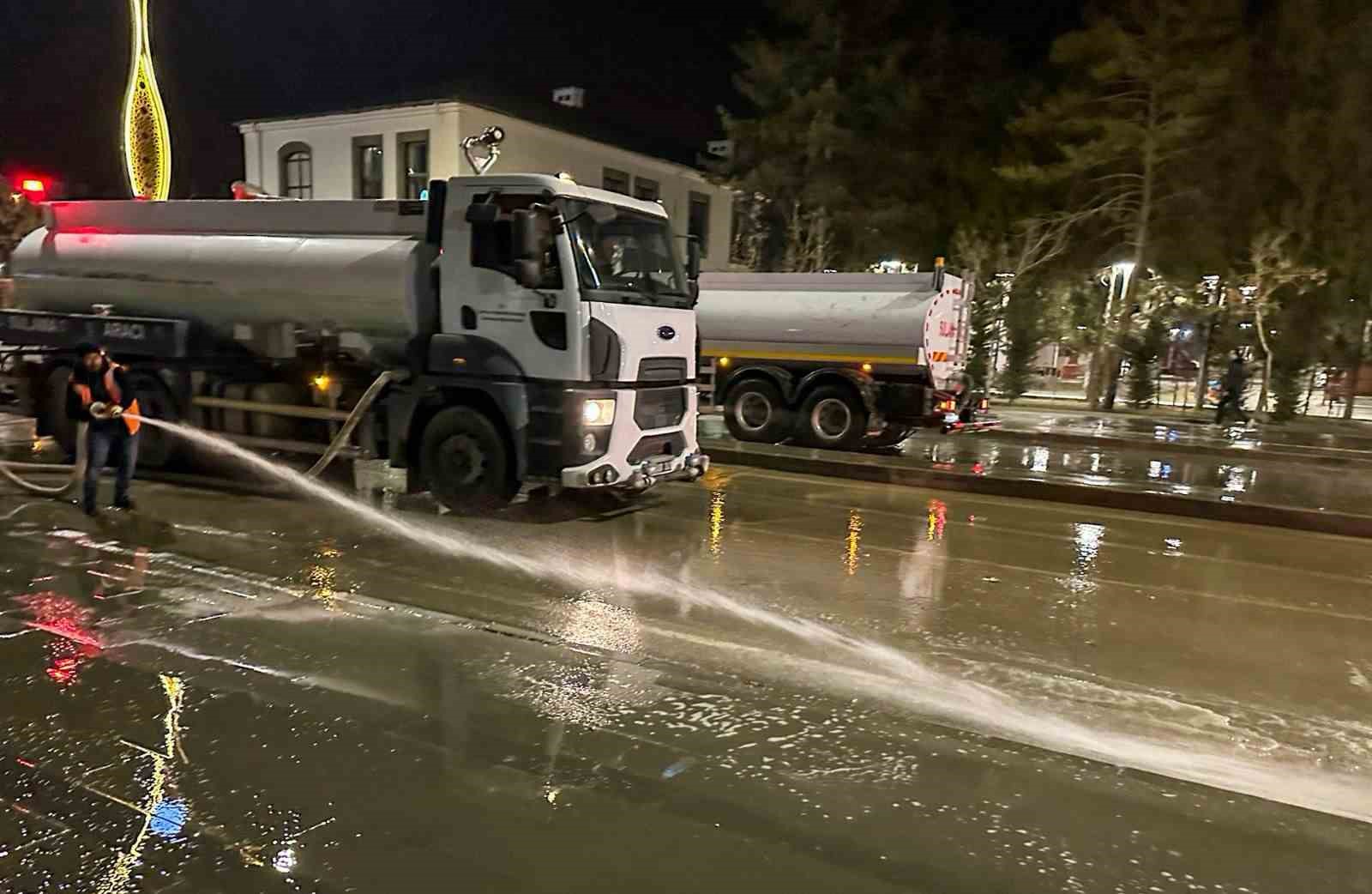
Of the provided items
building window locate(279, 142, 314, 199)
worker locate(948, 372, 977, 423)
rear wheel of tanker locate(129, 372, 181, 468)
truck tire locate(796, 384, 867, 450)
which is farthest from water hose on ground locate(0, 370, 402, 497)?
building window locate(279, 142, 314, 199)

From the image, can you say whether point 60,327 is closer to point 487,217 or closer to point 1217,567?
point 487,217

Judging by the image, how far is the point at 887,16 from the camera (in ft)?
87.8

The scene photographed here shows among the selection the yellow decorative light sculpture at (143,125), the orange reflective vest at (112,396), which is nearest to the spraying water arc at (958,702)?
the orange reflective vest at (112,396)

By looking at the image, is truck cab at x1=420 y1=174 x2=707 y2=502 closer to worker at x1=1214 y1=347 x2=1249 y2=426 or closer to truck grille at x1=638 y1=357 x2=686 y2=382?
truck grille at x1=638 y1=357 x2=686 y2=382

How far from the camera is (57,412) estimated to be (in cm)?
1117

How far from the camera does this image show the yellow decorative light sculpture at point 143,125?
12.4 metres

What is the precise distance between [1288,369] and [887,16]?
1371cm

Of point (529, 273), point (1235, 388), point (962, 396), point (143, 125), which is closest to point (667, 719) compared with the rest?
point (529, 273)

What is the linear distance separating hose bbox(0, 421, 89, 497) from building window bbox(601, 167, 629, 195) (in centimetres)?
1952

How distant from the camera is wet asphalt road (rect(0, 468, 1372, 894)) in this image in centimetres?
340

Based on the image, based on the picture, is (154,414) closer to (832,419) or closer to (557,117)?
(832,419)

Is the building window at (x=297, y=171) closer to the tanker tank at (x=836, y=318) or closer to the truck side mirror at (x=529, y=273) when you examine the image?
the tanker tank at (x=836, y=318)

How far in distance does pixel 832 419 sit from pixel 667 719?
34.4ft

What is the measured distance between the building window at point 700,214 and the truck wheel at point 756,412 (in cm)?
1775
